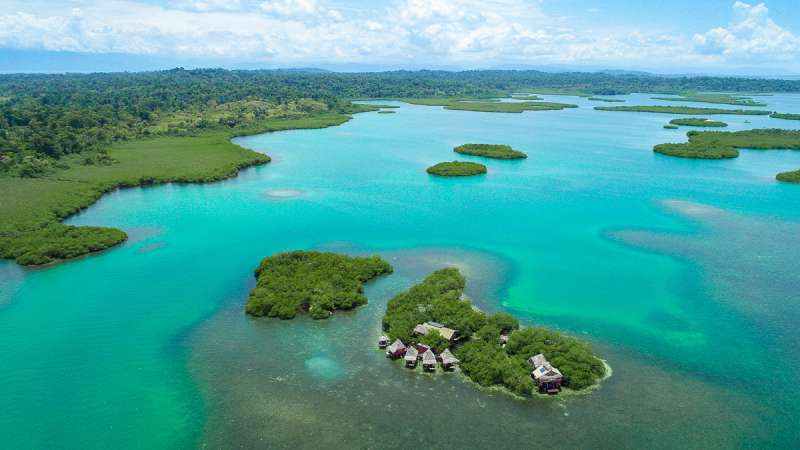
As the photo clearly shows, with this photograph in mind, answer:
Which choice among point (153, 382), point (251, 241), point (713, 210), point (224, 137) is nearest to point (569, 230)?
point (713, 210)

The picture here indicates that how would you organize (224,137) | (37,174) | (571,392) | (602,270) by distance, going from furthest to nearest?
(224,137) → (37,174) → (602,270) → (571,392)

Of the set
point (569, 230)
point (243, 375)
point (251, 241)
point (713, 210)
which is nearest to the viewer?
point (243, 375)

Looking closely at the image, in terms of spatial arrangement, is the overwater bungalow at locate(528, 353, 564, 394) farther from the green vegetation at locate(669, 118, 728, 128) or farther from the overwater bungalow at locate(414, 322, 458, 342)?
the green vegetation at locate(669, 118, 728, 128)

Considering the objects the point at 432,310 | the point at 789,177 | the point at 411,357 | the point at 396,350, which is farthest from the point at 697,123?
the point at 411,357

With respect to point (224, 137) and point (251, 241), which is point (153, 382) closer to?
point (251, 241)

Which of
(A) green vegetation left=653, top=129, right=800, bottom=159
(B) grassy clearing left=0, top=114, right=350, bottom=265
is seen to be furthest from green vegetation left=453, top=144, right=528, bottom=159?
(B) grassy clearing left=0, top=114, right=350, bottom=265

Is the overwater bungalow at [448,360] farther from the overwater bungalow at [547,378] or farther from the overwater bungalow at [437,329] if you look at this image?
the overwater bungalow at [547,378]
